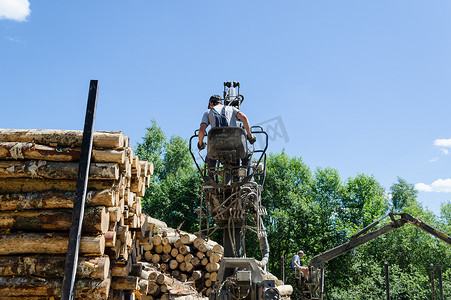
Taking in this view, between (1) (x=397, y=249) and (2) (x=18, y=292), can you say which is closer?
(2) (x=18, y=292)

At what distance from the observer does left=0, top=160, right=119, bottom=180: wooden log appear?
14.5 feet

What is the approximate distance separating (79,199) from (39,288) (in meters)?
1.06

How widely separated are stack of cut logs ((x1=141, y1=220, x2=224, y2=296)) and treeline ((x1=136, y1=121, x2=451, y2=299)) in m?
11.6

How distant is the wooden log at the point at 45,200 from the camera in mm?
4352

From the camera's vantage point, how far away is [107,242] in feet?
15.0

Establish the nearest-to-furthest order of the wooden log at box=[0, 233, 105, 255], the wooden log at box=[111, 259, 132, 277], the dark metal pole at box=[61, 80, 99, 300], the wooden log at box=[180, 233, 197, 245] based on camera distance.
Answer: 1. the dark metal pole at box=[61, 80, 99, 300]
2. the wooden log at box=[0, 233, 105, 255]
3. the wooden log at box=[111, 259, 132, 277]
4. the wooden log at box=[180, 233, 197, 245]

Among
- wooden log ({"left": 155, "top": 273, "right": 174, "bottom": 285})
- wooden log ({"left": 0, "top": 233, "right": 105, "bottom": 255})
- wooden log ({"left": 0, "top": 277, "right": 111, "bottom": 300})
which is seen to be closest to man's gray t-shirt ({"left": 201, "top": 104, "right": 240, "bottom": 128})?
wooden log ({"left": 0, "top": 233, "right": 105, "bottom": 255})

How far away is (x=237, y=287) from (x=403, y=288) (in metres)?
16.4

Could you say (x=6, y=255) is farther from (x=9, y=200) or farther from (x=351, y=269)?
(x=351, y=269)

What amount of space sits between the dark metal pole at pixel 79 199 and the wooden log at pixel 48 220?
0.27m

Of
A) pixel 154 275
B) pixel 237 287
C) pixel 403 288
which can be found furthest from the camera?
pixel 403 288

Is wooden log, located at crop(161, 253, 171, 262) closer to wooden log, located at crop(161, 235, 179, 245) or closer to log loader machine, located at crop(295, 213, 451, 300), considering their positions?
wooden log, located at crop(161, 235, 179, 245)

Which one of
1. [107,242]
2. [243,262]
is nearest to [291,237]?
[243,262]

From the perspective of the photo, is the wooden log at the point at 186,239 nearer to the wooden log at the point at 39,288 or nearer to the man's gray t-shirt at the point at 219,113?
the man's gray t-shirt at the point at 219,113
